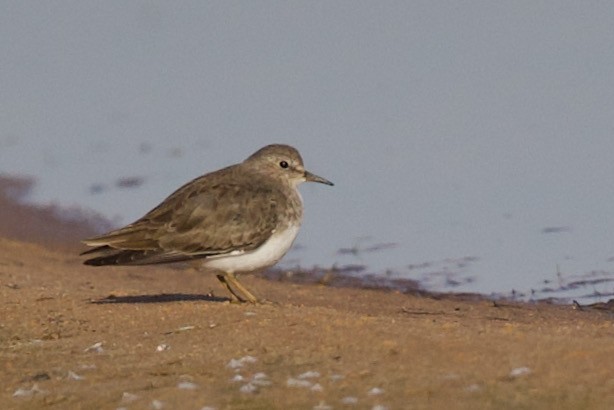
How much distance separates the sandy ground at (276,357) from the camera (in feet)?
26.1

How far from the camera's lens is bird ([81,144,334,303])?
11812mm

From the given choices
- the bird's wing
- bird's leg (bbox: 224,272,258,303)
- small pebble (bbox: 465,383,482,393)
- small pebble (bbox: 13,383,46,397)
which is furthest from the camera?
bird's leg (bbox: 224,272,258,303)

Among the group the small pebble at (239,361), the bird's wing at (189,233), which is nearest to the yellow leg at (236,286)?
the bird's wing at (189,233)

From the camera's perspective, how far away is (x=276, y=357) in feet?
29.7

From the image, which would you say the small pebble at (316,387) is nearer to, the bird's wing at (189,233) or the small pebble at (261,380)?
the small pebble at (261,380)

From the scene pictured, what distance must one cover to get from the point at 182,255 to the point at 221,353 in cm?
256

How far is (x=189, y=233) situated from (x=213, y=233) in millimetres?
161

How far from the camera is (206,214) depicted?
11977mm

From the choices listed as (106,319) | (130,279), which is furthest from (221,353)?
(130,279)

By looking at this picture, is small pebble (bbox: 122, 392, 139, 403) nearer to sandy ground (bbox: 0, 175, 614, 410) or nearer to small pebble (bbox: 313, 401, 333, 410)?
sandy ground (bbox: 0, 175, 614, 410)

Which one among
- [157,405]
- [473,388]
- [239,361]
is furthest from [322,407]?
[239,361]

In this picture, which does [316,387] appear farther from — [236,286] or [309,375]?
[236,286]

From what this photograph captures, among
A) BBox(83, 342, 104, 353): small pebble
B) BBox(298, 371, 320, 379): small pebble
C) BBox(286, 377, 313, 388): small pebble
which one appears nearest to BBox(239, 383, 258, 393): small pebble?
BBox(286, 377, 313, 388): small pebble

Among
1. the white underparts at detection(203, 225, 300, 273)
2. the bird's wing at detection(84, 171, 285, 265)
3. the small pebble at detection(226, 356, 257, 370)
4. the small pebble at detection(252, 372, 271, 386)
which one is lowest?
the small pebble at detection(252, 372, 271, 386)
